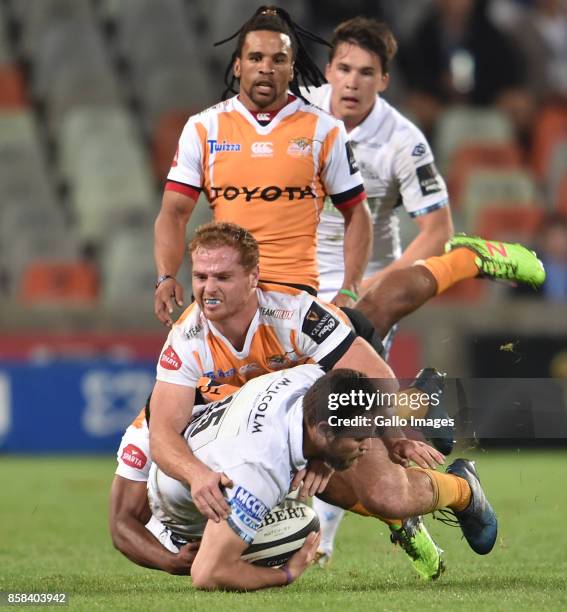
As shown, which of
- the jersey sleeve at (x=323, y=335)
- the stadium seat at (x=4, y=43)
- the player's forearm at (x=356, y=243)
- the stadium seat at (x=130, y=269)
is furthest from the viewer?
the stadium seat at (x=4, y=43)

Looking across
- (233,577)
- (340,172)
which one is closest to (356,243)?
(340,172)

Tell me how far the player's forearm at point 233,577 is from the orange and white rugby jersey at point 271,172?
1.29m

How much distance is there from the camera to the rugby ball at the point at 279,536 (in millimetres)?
5785

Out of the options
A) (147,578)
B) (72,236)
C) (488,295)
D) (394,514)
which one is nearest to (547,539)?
(394,514)

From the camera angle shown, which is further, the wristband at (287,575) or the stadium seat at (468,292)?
the stadium seat at (468,292)

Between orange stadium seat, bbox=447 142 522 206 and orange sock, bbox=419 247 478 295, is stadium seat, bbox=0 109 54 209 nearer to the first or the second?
orange stadium seat, bbox=447 142 522 206

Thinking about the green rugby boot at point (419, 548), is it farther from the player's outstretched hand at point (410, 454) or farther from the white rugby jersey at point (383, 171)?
the white rugby jersey at point (383, 171)

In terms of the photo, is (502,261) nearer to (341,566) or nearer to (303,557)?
(341,566)

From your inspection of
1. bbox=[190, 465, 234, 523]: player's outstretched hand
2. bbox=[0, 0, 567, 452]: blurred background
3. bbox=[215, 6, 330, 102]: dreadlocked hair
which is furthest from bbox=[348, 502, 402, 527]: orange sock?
bbox=[0, 0, 567, 452]: blurred background

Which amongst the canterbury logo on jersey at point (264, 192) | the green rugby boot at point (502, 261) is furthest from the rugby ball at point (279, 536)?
the green rugby boot at point (502, 261)

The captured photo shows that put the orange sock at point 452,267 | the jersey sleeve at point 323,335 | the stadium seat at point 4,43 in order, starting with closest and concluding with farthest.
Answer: the jersey sleeve at point 323,335, the orange sock at point 452,267, the stadium seat at point 4,43

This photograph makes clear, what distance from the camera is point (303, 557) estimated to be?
19.2ft

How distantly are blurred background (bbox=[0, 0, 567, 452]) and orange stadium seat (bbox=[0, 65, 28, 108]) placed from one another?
2cm

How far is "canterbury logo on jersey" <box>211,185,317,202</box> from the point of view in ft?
20.8
